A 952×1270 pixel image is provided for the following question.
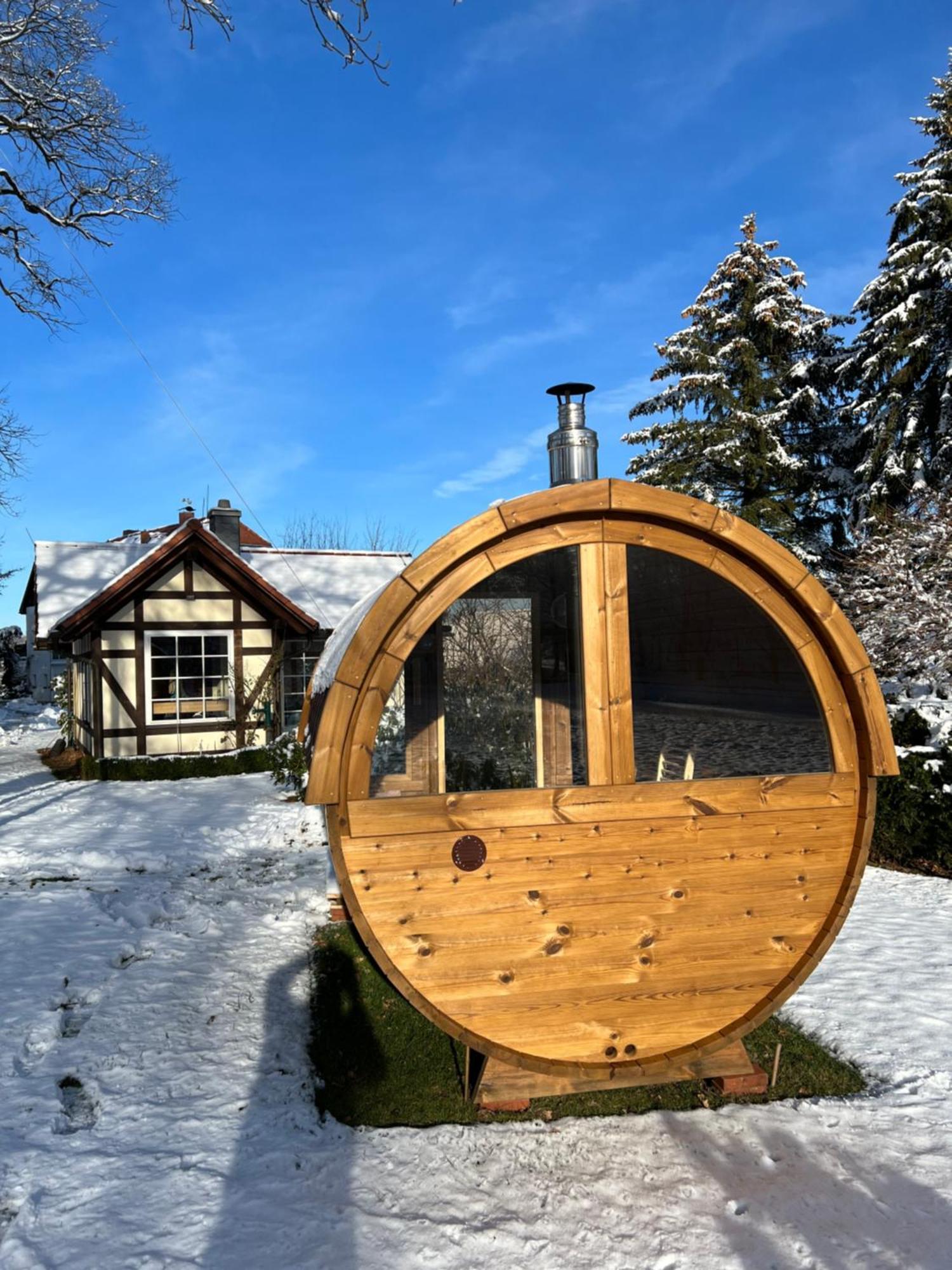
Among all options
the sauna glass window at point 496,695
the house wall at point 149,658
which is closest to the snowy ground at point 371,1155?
the sauna glass window at point 496,695

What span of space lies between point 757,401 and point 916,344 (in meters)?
3.89

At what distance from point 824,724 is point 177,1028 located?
162 inches

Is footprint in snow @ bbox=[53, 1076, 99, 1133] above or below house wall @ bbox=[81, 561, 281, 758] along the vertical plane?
below

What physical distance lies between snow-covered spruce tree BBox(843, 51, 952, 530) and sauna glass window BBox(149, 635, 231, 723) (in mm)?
13517

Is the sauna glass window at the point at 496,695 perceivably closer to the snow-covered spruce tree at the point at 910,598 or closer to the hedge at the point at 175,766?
the snow-covered spruce tree at the point at 910,598

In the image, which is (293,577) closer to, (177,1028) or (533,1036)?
(177,1028)

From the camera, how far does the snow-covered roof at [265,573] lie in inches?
666

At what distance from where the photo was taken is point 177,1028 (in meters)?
4.73

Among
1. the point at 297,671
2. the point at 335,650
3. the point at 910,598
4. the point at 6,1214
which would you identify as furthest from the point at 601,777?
the point at 297,671

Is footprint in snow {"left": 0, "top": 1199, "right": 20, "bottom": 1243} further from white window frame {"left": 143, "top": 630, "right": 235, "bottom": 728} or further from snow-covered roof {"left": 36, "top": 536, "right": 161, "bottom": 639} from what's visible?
snow-covered roof {"left": 36, "top": 536, "right": 161, "bottom": 639}

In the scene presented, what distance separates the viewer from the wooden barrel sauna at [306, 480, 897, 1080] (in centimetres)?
351

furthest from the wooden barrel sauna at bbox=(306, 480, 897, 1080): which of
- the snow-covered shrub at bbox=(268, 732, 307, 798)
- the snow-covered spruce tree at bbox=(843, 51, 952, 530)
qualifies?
the snow-covered spruce tree at bbox=(843, 51, 952, 530)

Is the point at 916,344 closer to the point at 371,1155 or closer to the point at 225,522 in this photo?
the point at 225,522

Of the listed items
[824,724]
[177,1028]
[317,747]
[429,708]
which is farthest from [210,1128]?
[824,724]
